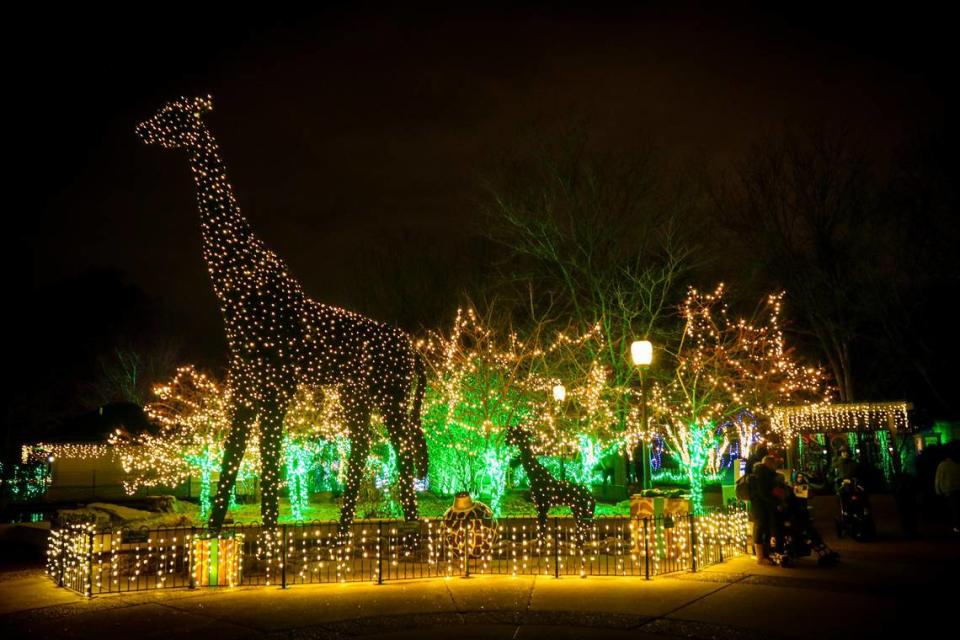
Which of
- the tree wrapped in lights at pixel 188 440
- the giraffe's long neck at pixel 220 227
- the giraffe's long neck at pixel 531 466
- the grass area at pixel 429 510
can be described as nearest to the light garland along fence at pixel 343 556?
→ the giraffe's long neck at pixel 531 466

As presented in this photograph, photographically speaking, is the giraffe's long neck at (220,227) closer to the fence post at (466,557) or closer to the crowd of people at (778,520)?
the fence post at (466,557)

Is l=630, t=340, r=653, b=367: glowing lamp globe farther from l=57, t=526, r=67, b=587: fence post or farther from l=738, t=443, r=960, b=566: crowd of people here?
l=57, t=526, r=67, b=587: fence post

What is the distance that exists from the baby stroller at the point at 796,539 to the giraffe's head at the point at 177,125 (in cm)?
1103

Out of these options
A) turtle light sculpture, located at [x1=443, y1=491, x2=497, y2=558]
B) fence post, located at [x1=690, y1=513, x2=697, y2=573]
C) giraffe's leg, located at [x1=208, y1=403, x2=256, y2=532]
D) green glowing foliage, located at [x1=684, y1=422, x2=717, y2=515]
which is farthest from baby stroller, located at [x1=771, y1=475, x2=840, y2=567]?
giraffe's leg, located at [x1=208, y1=403, x2=256, y2=532]

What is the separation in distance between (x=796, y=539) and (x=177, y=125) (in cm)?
1167

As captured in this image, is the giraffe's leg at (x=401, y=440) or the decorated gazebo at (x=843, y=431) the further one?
the decorated gazebo at (x=843, y=431)

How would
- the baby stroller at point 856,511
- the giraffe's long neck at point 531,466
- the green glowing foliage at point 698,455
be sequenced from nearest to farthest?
the baby stroller at point 856,511 → the giraffe's long neck at point 531,466 → the green glowing foliage at point 698,455

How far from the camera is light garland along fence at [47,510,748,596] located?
10508mm

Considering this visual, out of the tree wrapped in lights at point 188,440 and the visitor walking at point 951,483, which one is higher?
the tree wrapped in lights at point 188,440

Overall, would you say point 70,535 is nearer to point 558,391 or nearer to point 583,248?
point 558,391

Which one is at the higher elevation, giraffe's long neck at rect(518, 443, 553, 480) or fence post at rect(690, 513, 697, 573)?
giraffe's long neck at rect(518, 443, 553, 480)

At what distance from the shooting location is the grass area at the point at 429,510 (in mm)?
20156

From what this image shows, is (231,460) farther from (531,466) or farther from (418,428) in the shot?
(531,466)

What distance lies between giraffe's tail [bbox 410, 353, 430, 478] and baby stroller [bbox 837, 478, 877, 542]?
25.3ft
